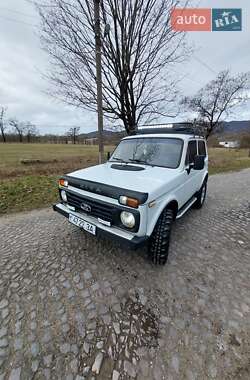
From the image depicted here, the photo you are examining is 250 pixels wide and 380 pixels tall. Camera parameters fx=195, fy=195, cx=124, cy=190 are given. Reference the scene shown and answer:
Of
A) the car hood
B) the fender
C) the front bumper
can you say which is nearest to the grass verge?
the car hood

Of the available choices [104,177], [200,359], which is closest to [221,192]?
[104,177]

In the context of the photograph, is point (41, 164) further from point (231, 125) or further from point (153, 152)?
point (231, 125)

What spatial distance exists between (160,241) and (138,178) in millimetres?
930

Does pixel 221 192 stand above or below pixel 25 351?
above

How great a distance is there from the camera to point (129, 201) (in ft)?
7.45

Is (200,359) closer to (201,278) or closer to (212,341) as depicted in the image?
(212,341)

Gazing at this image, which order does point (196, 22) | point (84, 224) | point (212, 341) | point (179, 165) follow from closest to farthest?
1. point (212, 341)
2. point (84, 224)
3. point (179, 165)
4. point (196, 22)

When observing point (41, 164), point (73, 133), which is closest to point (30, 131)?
point (73, 133)

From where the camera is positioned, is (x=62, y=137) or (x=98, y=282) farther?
(x=62, y=137)

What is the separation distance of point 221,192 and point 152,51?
5.85m

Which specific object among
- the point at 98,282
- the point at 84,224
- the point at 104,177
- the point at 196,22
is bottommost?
the point at 98,282

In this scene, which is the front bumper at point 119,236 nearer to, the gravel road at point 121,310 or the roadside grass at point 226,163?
the gravel road at point 121,310

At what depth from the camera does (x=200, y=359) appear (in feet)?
5.63

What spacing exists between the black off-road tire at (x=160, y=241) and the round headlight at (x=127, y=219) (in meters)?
0.48
